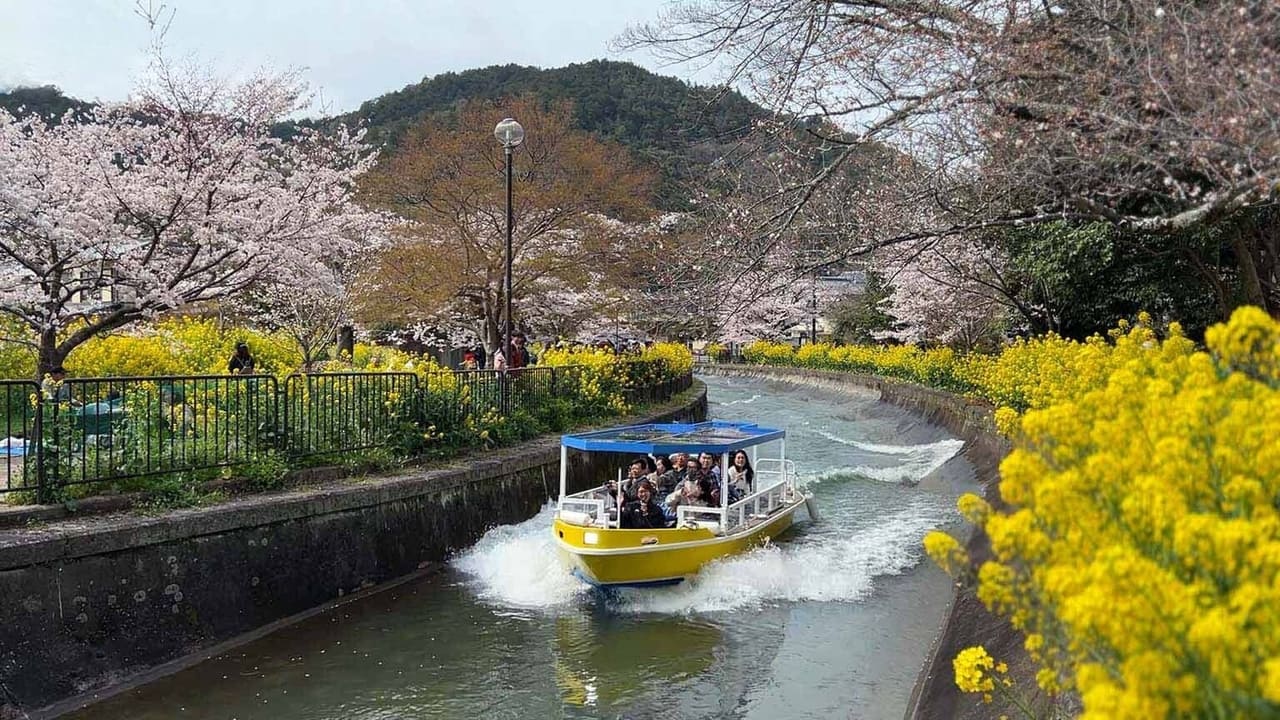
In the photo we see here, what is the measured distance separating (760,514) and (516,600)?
3.92 m

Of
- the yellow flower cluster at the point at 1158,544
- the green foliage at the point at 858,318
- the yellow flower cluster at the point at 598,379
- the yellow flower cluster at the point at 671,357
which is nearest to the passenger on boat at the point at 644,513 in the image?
the yellow flower cluster at the point at 1158,544

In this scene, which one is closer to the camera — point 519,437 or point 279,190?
point 279,190

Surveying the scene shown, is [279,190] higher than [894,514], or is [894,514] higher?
[279,190]

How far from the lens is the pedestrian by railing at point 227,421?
8.69 metres

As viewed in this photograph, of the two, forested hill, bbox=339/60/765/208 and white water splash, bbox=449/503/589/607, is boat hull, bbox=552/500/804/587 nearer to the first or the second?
white water splash, bbox=449/503/589/607

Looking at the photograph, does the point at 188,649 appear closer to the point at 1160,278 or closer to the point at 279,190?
the point at 279,190

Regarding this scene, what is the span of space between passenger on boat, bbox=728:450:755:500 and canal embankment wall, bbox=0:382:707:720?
3.62m

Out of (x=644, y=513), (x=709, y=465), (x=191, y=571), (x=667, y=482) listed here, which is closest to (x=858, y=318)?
(x=709, y=465)

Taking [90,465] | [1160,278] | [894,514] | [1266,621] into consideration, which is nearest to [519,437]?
[894,514]

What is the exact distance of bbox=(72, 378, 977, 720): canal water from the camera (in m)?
8.09

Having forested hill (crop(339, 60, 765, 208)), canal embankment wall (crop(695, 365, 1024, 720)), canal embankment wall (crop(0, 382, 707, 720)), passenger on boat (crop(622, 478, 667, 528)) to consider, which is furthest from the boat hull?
forested hill (crop(339, 60, 765, 208))

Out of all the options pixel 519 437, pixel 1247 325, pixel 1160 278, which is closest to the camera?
pixel 1247 325

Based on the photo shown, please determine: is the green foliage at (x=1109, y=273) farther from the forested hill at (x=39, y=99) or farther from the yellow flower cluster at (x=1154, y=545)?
the forested hill at (x=39, y=99)

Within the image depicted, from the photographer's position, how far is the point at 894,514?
54.0 feet
